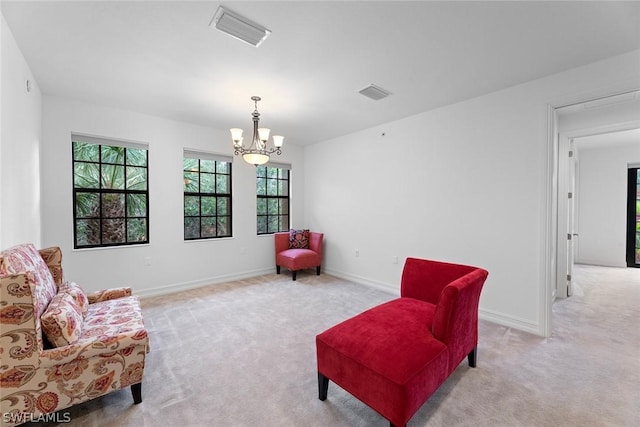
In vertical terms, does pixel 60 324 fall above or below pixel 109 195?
below

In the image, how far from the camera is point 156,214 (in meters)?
4.02

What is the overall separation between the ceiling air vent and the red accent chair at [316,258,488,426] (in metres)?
2.09

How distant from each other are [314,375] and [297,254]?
9.18 feet

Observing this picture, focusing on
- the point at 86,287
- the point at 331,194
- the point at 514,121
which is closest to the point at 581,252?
the point at 514,121

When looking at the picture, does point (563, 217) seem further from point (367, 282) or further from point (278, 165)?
point (278, 165)

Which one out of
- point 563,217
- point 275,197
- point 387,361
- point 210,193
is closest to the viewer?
point 387,361

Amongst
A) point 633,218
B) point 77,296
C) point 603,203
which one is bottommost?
point 77,296

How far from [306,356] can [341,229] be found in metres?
2.89

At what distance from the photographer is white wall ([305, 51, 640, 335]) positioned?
2760 millimetres

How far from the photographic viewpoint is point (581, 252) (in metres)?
6.20

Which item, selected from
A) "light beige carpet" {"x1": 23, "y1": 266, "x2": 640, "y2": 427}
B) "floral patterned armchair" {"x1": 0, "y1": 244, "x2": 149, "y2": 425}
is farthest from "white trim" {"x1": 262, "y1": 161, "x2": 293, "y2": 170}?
"floral patterned armchair" {"x1": 0, "y1": 244, "x2": 149, "y2": 425}

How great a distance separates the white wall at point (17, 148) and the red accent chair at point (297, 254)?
3.16m

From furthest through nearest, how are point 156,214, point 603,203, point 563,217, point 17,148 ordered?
1. point 603,203
2. point 156,214
3. point 563,217
4. point 17,148

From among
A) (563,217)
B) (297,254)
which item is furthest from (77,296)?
(563,217)
